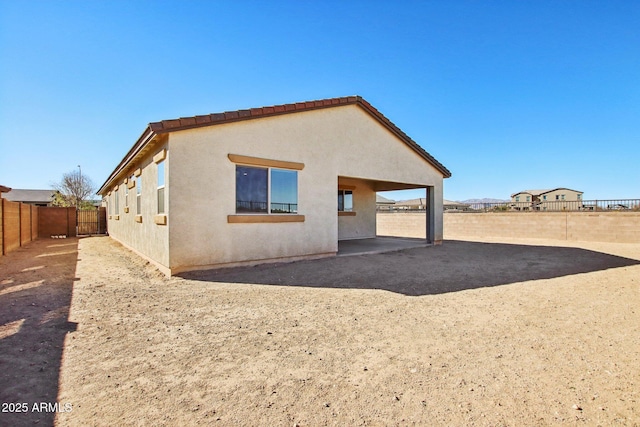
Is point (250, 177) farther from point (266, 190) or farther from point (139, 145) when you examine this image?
point (139, 145)

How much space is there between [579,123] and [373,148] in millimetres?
20090

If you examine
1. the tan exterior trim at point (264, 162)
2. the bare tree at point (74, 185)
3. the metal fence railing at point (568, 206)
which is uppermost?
the bare tree at point (74, 185)

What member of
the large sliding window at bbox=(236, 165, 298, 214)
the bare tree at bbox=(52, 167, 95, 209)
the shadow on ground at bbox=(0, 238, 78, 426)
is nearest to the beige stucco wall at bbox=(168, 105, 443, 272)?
the large sliding window at bbox=(236, 165, 298, 214)

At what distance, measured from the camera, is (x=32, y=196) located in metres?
44.8

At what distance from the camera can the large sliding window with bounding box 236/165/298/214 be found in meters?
8.27

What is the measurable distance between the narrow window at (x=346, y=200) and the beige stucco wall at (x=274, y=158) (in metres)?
4.34

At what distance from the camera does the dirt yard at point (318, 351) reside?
2377mm

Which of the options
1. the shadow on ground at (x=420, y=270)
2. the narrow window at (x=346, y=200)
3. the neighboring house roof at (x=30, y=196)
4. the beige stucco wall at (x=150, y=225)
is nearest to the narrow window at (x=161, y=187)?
the beige stucco wall at (x=150, y=225)

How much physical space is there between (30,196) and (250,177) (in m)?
54.9

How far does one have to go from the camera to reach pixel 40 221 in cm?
1984

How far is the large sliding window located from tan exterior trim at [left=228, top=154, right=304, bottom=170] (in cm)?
15

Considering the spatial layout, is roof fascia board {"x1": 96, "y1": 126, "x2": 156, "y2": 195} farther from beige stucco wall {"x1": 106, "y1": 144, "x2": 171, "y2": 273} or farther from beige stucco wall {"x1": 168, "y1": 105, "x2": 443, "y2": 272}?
beige stucco wall {"x1": 168, "y1": 105, "x2": 443, "y2": 272}

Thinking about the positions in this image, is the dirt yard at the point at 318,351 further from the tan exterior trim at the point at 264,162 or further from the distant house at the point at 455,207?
the distant house at the point at 455,207

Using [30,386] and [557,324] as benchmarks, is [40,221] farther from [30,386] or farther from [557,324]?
[557,324]
